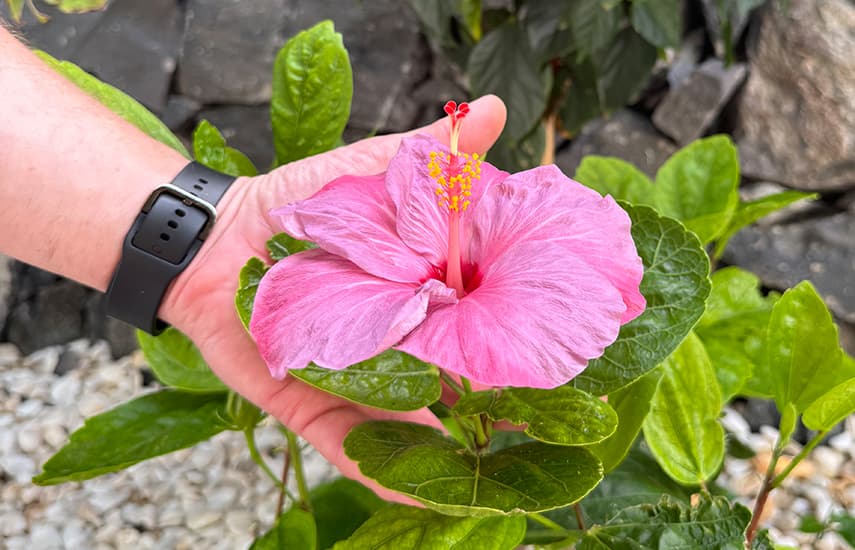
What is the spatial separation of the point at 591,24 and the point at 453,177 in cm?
96

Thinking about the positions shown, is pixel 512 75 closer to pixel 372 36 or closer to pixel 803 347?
pixel 372 36

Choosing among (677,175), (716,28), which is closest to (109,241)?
(677,175)

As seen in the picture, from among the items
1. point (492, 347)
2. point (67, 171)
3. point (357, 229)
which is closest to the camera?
point (492, 347)

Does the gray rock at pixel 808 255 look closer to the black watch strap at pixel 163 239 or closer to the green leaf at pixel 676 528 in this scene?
the green leaf at pixel 676 528

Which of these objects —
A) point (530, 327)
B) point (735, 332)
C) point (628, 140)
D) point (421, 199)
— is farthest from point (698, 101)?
point (530, 327)

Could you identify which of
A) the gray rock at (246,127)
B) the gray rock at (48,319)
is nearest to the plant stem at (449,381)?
the gray rock at (246,127)

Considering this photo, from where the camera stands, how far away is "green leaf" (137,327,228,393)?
959 millimetres

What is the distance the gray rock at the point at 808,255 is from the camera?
1.96 metres

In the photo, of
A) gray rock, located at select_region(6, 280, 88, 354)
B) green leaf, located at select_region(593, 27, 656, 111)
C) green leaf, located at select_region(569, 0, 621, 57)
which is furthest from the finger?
gray rock, located at select_region(6, 280, 88, 354)

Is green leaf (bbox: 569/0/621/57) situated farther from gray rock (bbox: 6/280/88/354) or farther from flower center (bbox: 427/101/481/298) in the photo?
gray rock (bbox: 6/280/88/354)

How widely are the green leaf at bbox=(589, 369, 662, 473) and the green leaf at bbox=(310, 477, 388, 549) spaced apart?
0.37 meters

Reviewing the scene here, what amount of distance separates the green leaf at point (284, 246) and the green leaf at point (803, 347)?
16.7 inches

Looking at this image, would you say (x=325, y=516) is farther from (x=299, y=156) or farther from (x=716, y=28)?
(x=716, y=28)

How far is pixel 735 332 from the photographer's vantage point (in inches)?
38.4
